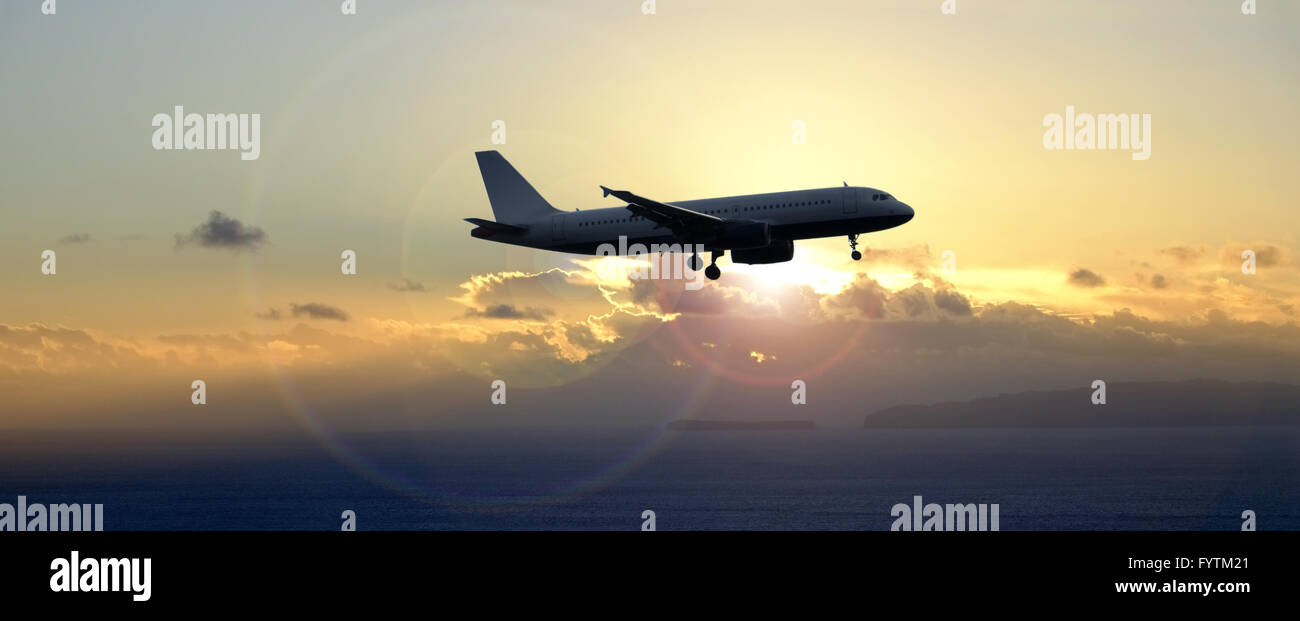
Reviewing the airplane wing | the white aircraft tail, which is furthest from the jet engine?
the white aircraft tail

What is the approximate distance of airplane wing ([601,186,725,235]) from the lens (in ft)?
260

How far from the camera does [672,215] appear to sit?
80.6 m

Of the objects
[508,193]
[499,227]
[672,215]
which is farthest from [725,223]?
[508,193]

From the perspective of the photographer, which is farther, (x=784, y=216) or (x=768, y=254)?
(x=768, y=254)

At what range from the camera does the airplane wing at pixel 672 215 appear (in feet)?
260

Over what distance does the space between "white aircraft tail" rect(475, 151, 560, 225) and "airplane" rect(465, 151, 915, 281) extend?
7.52 ft

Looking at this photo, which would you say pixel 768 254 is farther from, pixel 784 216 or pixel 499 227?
pixel 499 227

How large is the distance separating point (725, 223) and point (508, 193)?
1086 inches
